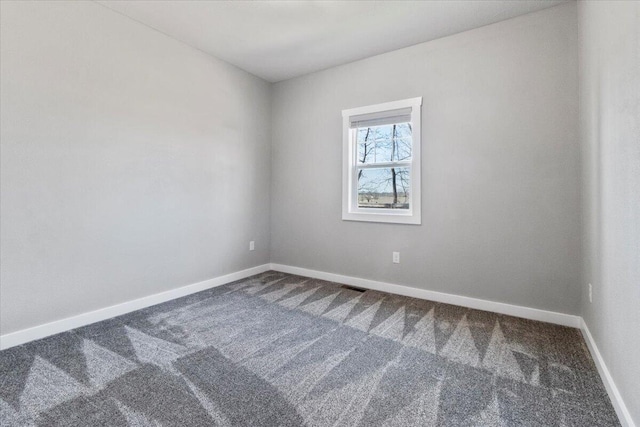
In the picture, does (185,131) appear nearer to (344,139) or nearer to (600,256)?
(344,139)

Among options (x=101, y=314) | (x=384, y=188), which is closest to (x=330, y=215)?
(x=384, y=188)

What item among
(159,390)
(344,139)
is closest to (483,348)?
(159,390)

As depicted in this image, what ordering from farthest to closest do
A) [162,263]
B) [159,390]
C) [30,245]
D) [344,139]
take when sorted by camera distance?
[344,139] → [162,263] → [30,245] → [159,390]

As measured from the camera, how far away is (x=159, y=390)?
1532mm

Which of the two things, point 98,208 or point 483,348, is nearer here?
point 483,348

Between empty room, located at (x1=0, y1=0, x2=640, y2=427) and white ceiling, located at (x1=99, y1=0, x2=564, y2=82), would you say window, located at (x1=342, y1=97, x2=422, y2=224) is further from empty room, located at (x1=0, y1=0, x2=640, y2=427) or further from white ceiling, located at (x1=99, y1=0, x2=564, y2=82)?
white ceiling, located at (x1=99, y1=0, x2=564, y2=82)

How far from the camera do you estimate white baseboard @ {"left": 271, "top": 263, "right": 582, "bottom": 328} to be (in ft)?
7.78

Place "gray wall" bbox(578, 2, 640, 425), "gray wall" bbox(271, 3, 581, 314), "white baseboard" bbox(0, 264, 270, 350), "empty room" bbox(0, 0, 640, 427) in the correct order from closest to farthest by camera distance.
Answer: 1. "gray wall" bbox(578, 2, 640, 425)
2. "empty room" bbox(0, 0, 640, 427)
3. "white baseboard" bbox(0, 264, 270, 350)
4. "gray wall" bbox(271, 3, 581, 314)

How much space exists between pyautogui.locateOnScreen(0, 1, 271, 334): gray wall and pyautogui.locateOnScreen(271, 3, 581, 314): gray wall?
1.41m

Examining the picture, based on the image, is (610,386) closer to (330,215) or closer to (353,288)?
(353,288)

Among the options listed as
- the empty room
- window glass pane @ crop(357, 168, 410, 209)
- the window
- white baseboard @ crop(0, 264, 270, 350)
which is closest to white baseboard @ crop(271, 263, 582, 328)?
the empty room

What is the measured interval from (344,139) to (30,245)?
298cm

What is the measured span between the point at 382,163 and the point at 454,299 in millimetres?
1616

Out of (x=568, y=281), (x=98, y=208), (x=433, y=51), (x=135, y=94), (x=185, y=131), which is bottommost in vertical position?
(x=568, y=281)
